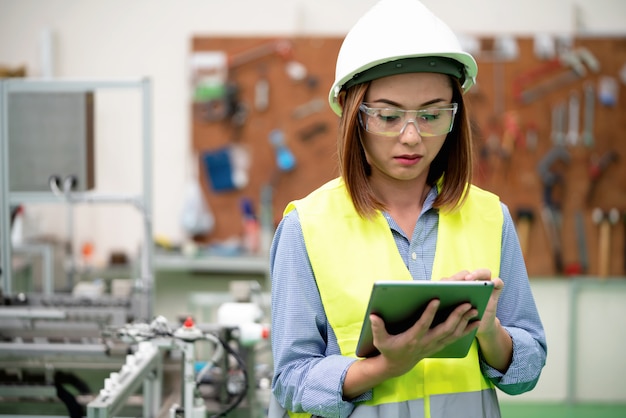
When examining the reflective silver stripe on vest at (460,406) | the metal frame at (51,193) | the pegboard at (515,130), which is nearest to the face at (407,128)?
the reflective silver stripe on vest at (460,406)

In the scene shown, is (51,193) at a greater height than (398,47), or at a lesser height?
lesser

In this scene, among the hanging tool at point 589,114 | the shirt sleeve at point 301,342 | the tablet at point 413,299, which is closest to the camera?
the tablet at point 413,299

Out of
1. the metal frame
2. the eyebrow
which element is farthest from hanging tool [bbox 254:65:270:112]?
the eyebrow

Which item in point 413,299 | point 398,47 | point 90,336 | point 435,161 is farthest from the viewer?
point 90,336

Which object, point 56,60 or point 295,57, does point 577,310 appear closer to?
point 295,57

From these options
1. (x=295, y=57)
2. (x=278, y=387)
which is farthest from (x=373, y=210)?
(x=295, y=57)

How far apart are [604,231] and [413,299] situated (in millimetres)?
3364

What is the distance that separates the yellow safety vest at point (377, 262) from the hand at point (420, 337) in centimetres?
9

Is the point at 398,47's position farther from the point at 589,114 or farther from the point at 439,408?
the point at 589,114

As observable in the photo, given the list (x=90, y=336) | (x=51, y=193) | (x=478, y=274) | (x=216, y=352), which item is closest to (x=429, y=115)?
(x=478, y=274)

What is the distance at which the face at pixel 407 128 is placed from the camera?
1.09 metres

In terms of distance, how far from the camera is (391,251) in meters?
1.13

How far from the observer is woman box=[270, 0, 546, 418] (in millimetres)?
1077

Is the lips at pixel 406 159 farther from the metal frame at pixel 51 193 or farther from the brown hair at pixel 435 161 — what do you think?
the metal frame at pixel 51 193
